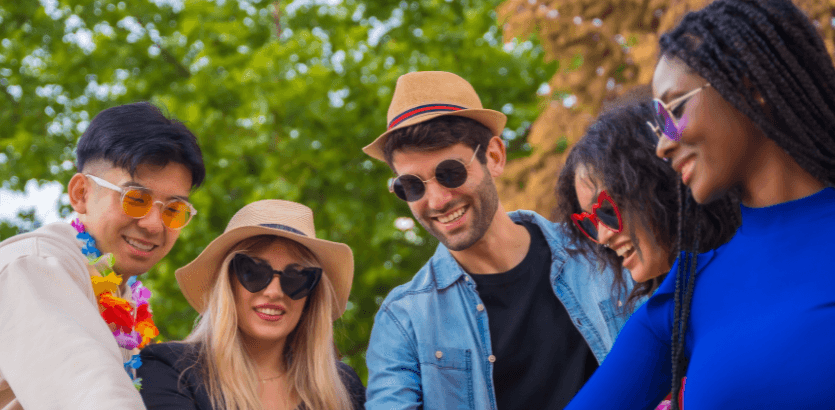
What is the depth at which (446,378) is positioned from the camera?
3.02 meters

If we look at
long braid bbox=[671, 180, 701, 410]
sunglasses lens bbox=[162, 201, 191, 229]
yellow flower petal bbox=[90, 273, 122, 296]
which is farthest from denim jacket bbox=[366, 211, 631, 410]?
long braid bbox=[671, 180, 701, 410]

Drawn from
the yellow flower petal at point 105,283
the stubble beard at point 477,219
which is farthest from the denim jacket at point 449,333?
the yellow flower petal at point 105,283

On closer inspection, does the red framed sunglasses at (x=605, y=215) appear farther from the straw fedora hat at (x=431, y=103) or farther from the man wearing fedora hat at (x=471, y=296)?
the straw fedora hat at (x=431, y=103)

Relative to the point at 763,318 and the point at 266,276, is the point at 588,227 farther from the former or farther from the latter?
the point at 266,276

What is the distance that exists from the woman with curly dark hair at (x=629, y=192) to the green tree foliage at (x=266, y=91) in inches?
251

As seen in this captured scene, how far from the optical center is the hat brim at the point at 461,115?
3152mm

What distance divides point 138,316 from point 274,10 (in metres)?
9.50

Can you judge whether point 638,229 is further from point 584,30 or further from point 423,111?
point 584,30

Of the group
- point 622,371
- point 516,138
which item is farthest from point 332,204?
point 622,371

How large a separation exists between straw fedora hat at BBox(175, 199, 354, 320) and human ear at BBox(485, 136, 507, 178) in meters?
0.83

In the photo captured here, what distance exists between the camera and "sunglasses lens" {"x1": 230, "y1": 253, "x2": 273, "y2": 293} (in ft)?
10.8

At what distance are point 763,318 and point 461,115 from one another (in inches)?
80.7

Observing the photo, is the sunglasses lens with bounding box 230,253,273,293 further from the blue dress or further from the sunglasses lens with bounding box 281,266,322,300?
the blue dress

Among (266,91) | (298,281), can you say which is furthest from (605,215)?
(266,91)
